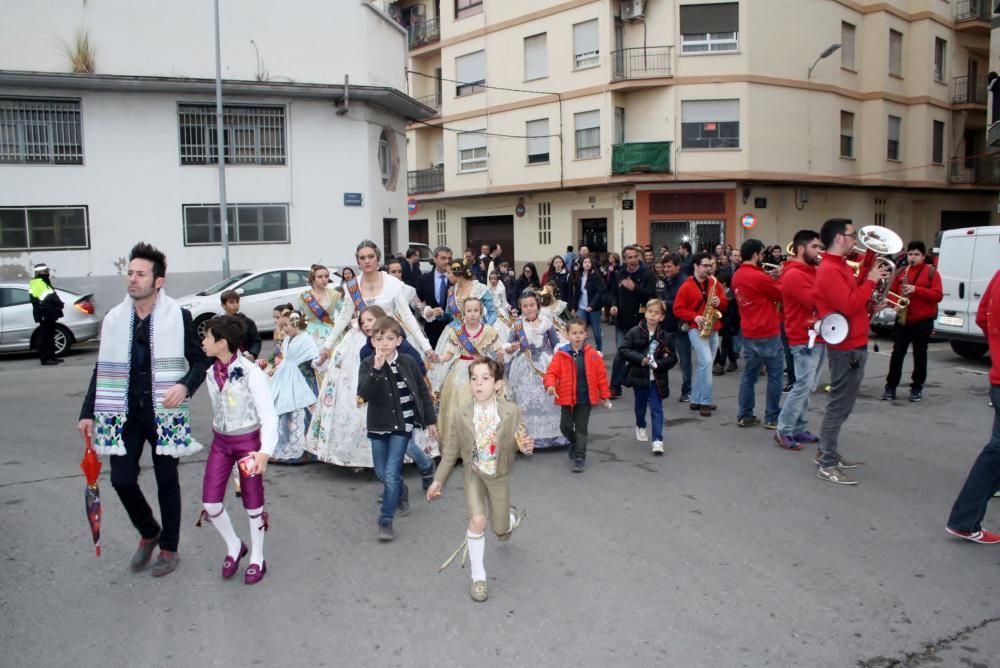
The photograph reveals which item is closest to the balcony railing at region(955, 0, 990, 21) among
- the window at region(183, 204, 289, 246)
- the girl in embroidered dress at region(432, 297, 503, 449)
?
the window at region(183, 204, 289, 246)

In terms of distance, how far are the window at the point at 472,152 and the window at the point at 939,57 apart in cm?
1845

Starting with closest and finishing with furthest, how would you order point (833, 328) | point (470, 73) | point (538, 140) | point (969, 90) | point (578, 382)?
1. point (833, 328)
2. point (578, 382)
3. point (538, 140)
4. point (470, 73)
5. point (969, 90)

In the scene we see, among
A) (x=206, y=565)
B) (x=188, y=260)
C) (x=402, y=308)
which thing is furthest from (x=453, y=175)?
(x=206, y=565)

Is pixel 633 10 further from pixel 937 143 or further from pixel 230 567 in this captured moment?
pixel 230 567

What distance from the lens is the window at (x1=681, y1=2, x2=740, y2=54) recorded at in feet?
88.1

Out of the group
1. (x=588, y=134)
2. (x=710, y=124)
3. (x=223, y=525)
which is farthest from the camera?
(x=588, y=134)

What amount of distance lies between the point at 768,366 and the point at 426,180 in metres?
29.7

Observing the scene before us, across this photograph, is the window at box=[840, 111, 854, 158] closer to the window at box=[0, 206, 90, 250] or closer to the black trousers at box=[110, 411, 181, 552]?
the window at box=[0, 206, 90, 250]

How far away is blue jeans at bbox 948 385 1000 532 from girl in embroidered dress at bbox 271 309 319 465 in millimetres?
5035

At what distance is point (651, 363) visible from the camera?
7.50 metres

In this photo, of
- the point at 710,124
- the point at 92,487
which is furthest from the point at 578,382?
the point at 710,124

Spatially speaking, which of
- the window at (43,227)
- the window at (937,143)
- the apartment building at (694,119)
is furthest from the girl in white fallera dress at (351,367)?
the window at (937,143)

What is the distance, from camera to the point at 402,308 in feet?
23.0

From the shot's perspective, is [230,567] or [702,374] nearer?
[230,567]
